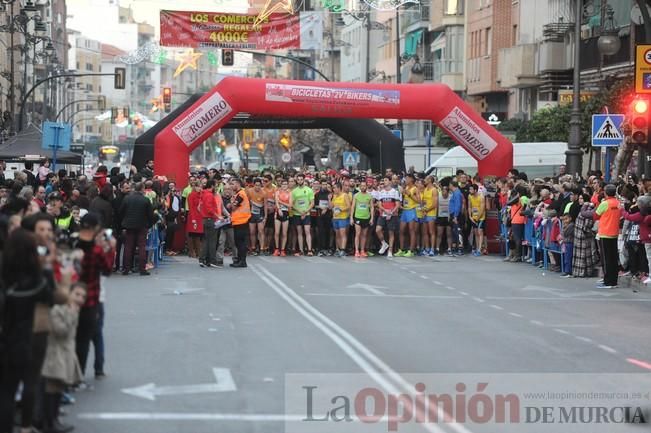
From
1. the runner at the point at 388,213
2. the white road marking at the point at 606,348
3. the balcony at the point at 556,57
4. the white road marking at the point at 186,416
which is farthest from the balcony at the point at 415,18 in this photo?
the white road marking at the point at 186,416

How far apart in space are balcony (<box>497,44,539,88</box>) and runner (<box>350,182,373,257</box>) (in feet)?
81.2

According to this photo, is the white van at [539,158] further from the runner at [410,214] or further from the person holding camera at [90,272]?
the person holding camera at [90,272]

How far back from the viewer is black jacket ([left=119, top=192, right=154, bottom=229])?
23.7 metres

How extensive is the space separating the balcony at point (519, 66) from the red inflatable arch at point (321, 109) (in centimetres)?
2092

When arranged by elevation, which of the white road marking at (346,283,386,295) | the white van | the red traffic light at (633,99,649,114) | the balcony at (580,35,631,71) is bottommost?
the white road marking at (346,283,386,295)

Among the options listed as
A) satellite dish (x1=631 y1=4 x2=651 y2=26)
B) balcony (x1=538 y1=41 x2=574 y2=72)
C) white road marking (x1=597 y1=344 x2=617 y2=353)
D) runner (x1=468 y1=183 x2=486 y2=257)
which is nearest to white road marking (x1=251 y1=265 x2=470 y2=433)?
white road marking (x1=597 y1=344 x2=617 y2=353)

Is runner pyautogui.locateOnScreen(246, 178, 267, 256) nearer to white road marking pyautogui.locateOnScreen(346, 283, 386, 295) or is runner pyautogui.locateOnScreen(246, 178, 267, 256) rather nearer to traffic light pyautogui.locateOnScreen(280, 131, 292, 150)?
white road marking pyautogui.locateOnScreen(346, 283, 386, 295)

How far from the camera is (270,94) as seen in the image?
3197 centimetres

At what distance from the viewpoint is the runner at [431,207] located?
3017 cm

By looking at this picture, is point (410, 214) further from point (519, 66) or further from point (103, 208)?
point (519, 66)

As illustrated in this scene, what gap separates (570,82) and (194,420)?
141 ft

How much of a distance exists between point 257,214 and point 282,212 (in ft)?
1.75

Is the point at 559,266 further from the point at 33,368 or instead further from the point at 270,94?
the point at 33,368

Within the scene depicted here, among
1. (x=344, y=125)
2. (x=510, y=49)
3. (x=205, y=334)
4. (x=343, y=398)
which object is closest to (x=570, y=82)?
(x=510, y=49)
